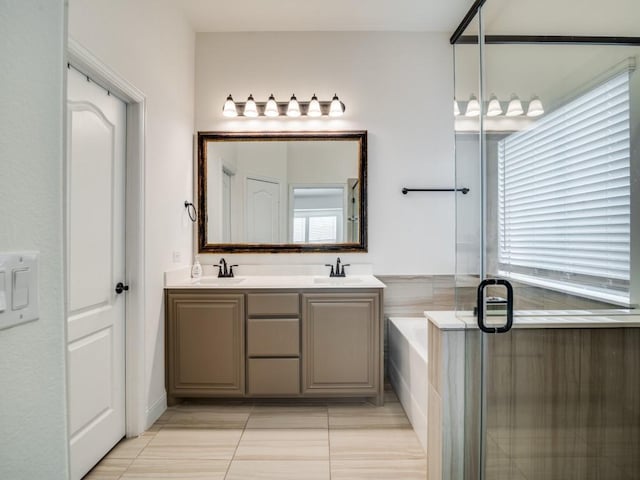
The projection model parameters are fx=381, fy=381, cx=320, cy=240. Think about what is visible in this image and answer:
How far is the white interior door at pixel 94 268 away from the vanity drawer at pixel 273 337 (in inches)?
31.6

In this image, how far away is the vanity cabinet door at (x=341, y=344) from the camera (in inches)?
104

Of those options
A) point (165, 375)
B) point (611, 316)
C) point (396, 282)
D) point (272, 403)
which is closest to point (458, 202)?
point (611, 316)

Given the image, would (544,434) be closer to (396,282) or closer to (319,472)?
(319,472)

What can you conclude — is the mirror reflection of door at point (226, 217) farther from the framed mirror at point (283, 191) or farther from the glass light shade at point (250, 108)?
the glass light shade at point (250, 108)

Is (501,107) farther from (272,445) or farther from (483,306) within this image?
(272,445)

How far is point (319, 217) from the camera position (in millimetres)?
3197

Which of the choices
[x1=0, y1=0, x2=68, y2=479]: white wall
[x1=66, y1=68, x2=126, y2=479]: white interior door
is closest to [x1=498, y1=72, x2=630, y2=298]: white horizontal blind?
[x1=0, y1=0, x2=68, y2=479]: white wall

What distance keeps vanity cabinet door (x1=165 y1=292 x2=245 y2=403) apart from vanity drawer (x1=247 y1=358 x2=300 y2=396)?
0.08 m

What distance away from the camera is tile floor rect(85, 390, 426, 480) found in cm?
193

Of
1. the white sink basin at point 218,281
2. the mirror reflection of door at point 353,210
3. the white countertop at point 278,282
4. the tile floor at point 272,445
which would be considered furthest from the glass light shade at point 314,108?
the tile floor at point 272,445

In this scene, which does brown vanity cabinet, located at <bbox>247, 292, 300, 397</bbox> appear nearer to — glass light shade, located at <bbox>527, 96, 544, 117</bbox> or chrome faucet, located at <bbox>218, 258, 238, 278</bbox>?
chrome faucet, located at <bbox>218, 258, 238, 278</bbox>

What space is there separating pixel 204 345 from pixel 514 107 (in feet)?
7.57

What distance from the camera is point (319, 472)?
193cm

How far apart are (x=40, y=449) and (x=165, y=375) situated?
6.96ft
